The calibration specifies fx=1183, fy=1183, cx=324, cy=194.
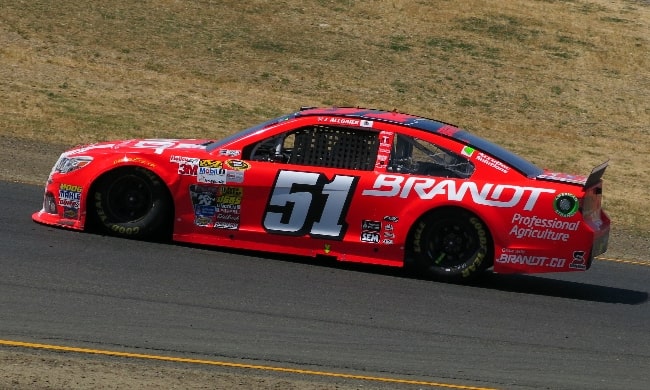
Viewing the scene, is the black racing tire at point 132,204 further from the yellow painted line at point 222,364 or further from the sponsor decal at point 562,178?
the sponsor decal at point 562,178

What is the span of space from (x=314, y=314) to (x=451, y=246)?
77.8 inches

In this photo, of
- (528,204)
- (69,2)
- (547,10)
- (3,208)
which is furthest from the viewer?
(547,10)

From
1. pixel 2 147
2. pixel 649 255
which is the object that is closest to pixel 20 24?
pixel 2 147

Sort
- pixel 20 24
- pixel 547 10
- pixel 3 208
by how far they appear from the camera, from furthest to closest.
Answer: pixel 547 10 → pixel 20 24 → pixel 3 208

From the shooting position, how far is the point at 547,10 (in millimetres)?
33219

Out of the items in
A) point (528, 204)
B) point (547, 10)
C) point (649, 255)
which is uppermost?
point (547, 10)

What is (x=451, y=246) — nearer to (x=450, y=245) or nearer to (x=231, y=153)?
(x=450, y=245)

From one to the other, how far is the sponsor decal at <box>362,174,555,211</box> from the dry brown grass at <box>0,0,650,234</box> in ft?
22.7

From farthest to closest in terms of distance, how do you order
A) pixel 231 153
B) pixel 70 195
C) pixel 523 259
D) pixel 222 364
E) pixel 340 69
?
pixel 340 69
pixel 70 195
pixel 231 153
pixel 523 259
pixel 222 364

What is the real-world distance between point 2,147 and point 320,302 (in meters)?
8.75

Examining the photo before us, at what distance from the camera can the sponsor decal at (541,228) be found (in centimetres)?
1041

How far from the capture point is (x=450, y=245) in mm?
10656

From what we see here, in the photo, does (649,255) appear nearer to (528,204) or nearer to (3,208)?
(528,204)

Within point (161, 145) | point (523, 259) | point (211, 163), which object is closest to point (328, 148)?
point (211, 163)
